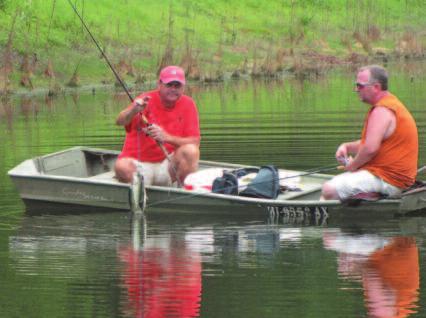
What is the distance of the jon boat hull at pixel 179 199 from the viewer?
13461 mm

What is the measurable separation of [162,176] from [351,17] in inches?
1539

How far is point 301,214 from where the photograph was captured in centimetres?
1352

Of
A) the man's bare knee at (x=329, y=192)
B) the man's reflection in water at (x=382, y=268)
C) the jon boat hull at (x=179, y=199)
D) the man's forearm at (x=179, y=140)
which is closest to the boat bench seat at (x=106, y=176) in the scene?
the jon boat hull at (x=179, y=199)

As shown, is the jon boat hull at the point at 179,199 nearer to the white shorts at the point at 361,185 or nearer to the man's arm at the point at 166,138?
the white shorts at the point at 361,185

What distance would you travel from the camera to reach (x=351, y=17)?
174 ft

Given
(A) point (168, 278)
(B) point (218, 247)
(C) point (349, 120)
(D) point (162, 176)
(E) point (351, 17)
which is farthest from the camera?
(E) point (351, 17)

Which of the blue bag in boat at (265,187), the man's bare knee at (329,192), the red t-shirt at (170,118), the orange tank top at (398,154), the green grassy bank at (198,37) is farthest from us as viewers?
the green grassy bank at (198,37)

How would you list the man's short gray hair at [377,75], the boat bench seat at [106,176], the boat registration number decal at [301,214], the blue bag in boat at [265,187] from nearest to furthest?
the man's short gray hair at [377,75] → the boat registration number decal at [301,214] → the blue bag in boat at [265,187] → the boat bench seat at [106,176]

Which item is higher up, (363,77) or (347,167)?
(363,77)

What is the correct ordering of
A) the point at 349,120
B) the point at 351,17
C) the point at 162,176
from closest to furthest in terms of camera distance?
1. the point at 162,176
2. the point at 349,120
3. the point at 351,17

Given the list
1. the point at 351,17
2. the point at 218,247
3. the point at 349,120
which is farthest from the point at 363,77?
the point at 351,17

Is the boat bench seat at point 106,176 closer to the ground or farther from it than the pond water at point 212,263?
farther from it

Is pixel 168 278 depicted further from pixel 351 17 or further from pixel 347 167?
pixel 351 17

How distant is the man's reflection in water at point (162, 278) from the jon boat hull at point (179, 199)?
107 centimetres
